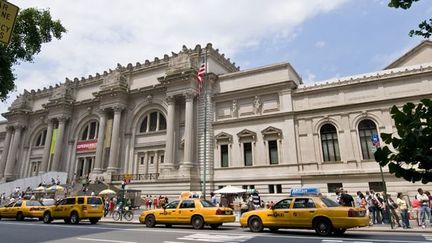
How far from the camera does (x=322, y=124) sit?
29547 millimetres

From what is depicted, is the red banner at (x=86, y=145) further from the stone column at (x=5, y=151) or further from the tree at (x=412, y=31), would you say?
the tree at (x=412, y=31)

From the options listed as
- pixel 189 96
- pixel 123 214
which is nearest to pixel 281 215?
pixel 123 214

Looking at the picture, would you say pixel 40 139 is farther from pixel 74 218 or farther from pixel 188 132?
pixel 74 218

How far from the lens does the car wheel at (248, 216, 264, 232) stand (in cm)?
1372

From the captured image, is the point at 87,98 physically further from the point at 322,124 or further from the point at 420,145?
the point at 420,145

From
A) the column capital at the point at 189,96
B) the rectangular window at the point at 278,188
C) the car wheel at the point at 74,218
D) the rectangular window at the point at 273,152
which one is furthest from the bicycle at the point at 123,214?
the column capital at the point at 189,96

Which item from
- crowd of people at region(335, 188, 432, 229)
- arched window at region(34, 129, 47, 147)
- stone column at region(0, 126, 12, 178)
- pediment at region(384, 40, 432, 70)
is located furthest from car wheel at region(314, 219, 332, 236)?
stone column at region(0, 126, 12, 178)

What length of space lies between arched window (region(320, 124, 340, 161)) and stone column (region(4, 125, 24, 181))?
49.0 metres

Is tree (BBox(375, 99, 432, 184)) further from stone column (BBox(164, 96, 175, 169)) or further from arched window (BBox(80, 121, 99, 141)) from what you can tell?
arched window (BBox(80, 121, 99, 141))

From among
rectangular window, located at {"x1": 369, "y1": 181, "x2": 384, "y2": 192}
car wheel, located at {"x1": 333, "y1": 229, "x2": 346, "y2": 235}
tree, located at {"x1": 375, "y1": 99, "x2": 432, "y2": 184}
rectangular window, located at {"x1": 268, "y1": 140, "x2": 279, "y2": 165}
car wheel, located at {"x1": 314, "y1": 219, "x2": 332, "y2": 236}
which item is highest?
rectangular window, located at {"x1": 268, "y1": 140, "x2": 279, "y2": 165}

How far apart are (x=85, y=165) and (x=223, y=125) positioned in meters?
23.2

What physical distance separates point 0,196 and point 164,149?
24869 millimetres

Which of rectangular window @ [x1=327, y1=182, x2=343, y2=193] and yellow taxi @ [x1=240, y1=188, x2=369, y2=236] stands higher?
rectangular window @ [x1=327, y1=182, x2=343, y2=193]

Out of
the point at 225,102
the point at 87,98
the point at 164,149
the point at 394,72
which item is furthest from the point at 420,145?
the point at 87,98
